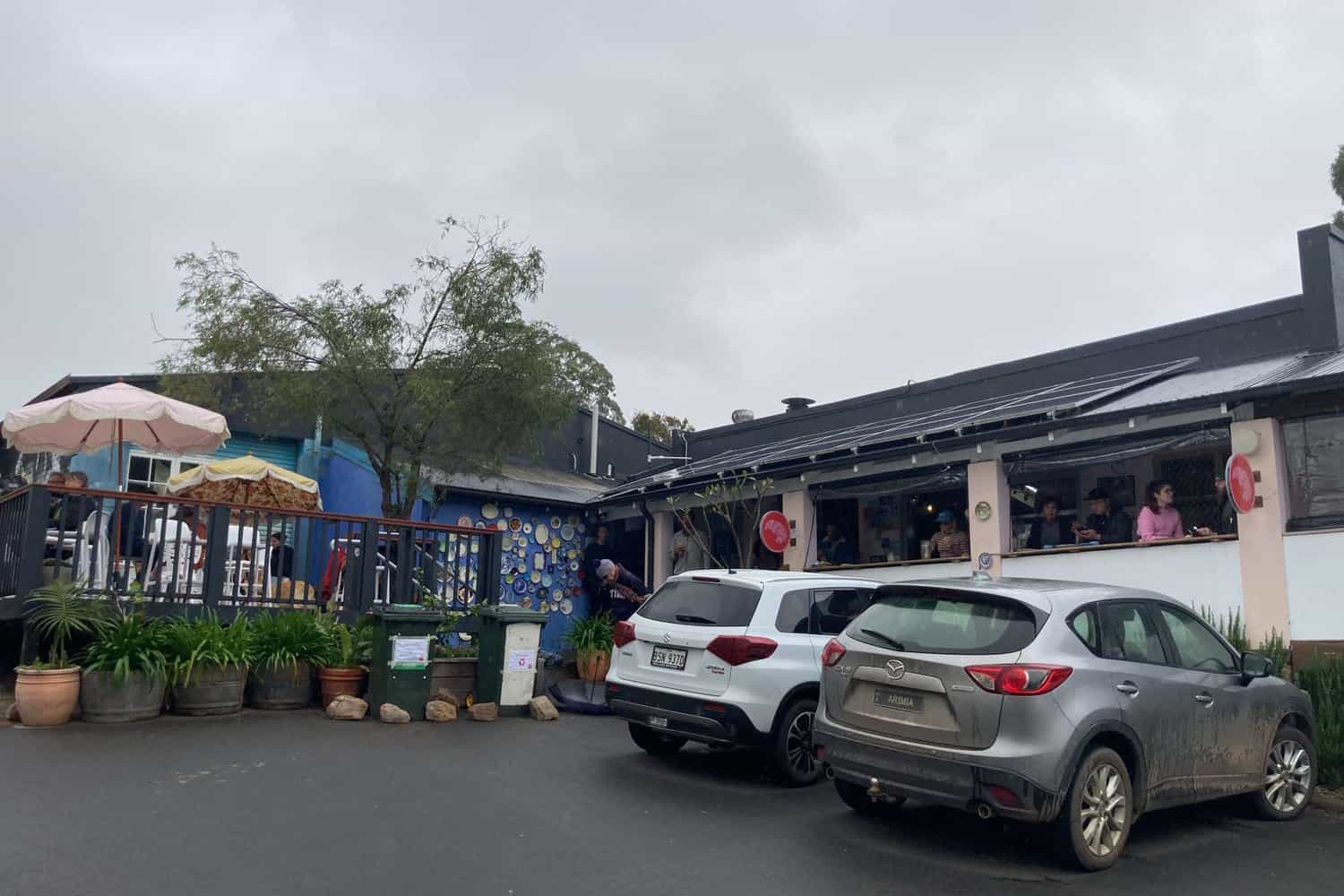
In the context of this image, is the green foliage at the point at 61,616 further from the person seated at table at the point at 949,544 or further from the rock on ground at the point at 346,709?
the person seated at table at the point at 949,544

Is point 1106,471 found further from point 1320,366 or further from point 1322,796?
point 1322,796

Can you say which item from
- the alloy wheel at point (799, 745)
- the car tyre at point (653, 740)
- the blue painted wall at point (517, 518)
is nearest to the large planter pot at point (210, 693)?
the car tyre at point (653, 740)

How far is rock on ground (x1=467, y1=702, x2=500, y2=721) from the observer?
10.0 m

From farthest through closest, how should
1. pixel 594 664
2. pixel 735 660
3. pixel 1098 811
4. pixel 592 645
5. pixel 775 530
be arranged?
pixel 592 645 → pixel 594 664 → pixel 775 530 → pixel 735 660 → pixel 1098 811

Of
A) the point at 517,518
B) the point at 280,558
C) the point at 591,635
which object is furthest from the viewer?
the point at 517,518

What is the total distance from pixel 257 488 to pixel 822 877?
1103 cm

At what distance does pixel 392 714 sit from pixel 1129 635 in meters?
6.60

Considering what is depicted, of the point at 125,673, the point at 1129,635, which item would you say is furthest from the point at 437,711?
the point at 1129,635

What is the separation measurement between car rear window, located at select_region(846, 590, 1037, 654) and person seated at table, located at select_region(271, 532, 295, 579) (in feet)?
22.0

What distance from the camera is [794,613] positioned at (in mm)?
8109

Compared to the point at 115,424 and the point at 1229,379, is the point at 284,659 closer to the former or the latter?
the point at 115,424

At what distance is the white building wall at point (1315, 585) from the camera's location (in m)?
8.83

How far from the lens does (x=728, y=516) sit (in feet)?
47.0

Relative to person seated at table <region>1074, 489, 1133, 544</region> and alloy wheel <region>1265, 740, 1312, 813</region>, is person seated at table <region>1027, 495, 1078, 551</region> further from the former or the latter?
alloy wheel <region>1265, 740, 1312, 813</region>
